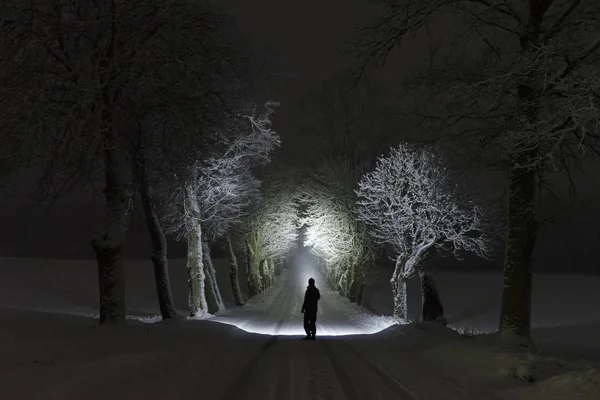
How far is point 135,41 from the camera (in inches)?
499

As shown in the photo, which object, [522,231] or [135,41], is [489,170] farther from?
[135,41]

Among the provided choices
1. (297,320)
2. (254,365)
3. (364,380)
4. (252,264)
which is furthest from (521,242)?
(252,264)

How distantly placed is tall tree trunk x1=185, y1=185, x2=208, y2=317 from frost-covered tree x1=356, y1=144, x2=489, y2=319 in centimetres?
1023

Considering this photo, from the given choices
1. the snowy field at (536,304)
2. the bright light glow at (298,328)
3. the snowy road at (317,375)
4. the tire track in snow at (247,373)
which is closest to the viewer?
the tire track in snow at (247,373)

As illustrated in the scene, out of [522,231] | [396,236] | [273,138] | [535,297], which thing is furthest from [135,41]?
[535,297]

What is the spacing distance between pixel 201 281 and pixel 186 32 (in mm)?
16597

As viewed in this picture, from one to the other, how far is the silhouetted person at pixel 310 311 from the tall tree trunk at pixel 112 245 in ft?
19.8

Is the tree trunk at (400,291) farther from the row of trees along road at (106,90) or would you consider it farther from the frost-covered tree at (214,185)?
the row of trees along road at (106,90)

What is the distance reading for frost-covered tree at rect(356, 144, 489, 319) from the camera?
28188 mm

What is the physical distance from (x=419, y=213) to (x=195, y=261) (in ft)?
38.0

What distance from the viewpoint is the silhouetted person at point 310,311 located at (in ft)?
59.1

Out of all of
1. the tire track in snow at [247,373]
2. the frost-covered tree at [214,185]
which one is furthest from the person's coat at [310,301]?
the frost-covered tree at [214,185]

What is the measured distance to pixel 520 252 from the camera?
11922 millimetres

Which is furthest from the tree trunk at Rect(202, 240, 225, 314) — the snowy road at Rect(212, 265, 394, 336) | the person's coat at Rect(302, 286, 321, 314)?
the person's coat at Rect(302, 286, 321, 314)
